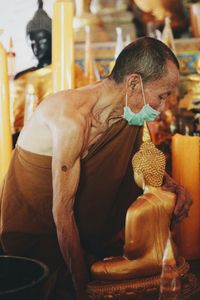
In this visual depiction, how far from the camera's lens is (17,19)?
2279 mm

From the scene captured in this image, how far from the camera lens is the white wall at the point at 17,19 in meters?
2.21

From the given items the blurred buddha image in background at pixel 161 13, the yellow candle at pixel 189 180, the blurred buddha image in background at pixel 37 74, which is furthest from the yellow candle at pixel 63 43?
the blurred buddha image in background at pixel 161 13

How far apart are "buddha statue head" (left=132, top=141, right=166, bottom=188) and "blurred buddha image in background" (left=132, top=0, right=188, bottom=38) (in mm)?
1259

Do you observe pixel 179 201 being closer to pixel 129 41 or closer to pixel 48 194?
pixel 48 194

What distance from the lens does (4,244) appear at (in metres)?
1.59

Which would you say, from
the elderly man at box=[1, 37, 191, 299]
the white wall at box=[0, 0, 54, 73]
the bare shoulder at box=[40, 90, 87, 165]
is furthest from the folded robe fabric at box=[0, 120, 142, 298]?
the white wall at box=[0, 0, 54, 73]

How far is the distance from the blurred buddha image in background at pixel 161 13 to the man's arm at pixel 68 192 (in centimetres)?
129

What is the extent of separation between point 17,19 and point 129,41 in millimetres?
479

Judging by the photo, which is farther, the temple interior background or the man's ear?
the temple interior background

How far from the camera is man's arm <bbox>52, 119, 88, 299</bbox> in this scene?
141cm

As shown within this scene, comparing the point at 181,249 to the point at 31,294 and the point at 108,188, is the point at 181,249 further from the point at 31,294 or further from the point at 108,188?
the point at 31,294

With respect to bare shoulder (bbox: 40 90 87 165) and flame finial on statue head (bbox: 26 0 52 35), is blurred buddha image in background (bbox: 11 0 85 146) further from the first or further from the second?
bare shoulder (bbox: 40 90 87 165)

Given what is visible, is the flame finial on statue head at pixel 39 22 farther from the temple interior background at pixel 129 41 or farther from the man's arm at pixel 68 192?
the man's arm at pixel 68 192

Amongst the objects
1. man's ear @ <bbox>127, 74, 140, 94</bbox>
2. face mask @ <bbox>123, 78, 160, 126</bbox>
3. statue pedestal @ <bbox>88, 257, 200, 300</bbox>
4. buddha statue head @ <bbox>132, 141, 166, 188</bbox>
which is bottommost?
statue pedestal @ <bbox>88, 257, 200, 300</bbox>
